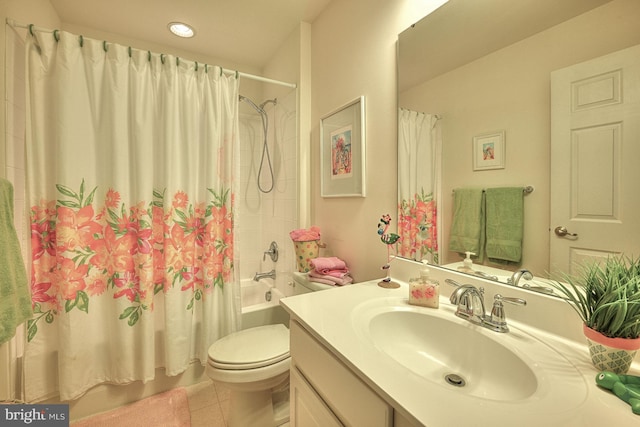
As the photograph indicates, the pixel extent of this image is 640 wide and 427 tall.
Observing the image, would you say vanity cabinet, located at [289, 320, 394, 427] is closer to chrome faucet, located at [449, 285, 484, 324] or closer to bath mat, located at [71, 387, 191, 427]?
chrome faucet, located at [449, 285, 484, 324]

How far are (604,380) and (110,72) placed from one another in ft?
7.21

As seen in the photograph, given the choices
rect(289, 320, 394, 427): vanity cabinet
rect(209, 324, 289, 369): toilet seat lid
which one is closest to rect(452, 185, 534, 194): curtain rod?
rect(289, 320, 394, 427): vanity cabinet

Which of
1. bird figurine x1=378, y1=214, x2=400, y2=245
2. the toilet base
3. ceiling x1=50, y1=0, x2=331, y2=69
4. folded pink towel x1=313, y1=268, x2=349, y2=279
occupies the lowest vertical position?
the toilet base

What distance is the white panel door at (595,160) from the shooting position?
24.3 inches

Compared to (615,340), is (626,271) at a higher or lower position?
higher

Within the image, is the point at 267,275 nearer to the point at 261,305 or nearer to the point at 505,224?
the point at 261,305

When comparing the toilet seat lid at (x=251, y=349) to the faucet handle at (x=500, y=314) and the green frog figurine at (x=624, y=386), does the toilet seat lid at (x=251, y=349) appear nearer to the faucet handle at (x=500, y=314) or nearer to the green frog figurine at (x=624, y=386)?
the faucet handle at (x=500, y=314)

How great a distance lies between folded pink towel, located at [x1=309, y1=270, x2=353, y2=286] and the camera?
1393mm

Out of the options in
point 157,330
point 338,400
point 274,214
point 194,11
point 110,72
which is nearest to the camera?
point 338,400

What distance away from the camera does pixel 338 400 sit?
26.1 inches

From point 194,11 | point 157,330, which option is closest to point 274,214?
point 157,330

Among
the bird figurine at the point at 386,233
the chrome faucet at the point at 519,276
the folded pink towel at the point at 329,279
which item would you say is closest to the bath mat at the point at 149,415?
the folded pink towel at the point at 329,279

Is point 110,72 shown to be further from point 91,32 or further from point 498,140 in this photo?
point 498,140

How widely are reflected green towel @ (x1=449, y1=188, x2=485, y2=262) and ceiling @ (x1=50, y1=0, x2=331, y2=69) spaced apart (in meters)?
1.56
